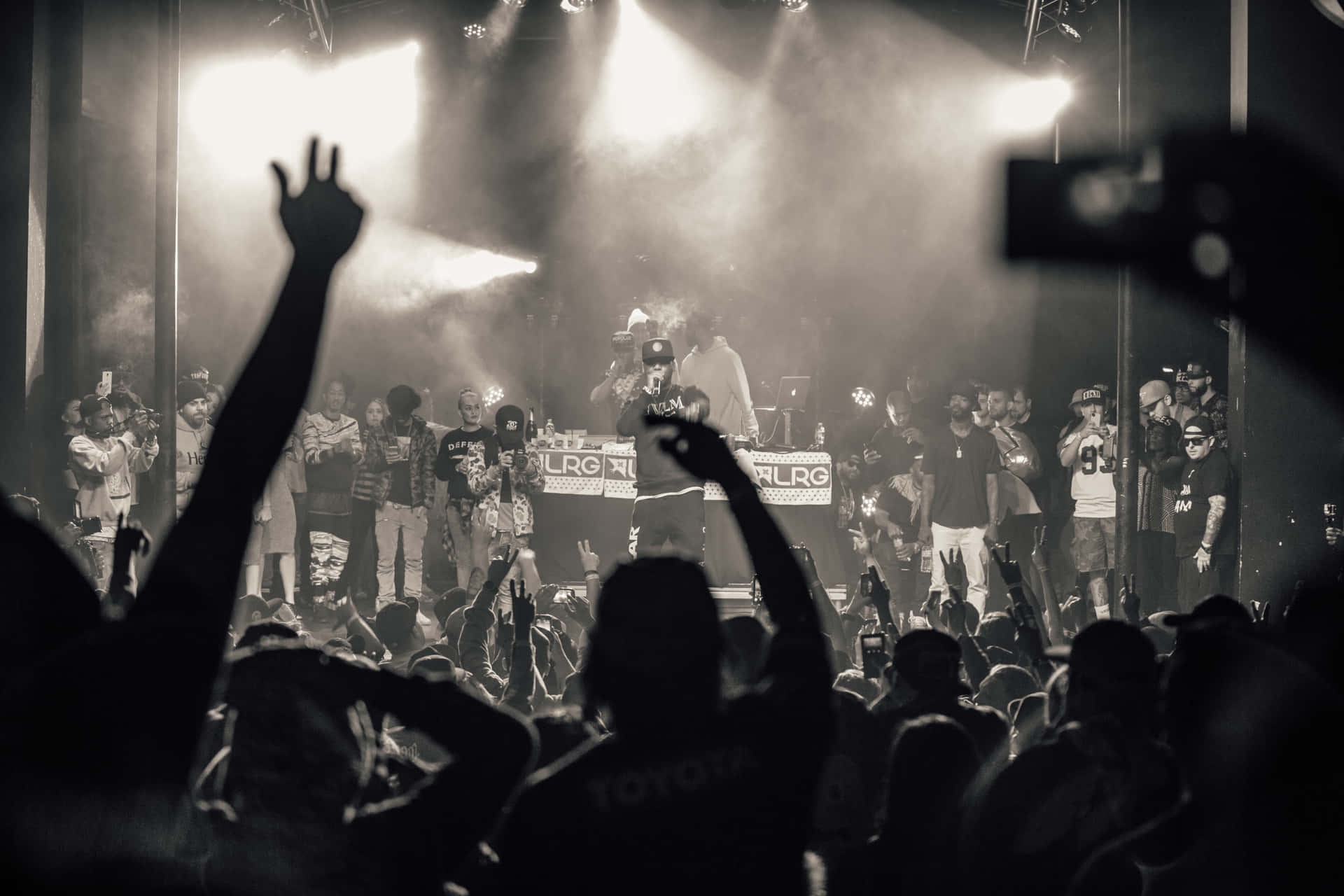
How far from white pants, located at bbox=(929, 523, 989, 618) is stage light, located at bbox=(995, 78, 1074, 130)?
Result: 6.56 meters

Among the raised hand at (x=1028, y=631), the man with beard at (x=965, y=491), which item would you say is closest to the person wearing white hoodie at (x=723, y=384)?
the man with beard at (x=965, y=491)

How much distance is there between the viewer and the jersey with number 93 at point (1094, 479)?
9.30 meters

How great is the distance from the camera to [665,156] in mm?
15312

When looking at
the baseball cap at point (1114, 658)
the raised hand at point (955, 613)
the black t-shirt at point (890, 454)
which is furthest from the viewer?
the black t-shirt at point (890, 454)

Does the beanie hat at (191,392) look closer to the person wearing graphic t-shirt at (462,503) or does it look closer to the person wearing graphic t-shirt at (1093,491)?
the person wearing graphic t-shirt at (462,503)

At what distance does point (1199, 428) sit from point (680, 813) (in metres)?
8.15

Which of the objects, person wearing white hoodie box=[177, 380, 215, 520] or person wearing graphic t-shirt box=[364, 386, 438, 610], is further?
person wearing graphic t-shirt box=[364, 386, 438, 610]

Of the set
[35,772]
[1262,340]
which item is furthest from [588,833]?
[1262,340]

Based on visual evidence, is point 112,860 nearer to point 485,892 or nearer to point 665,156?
point 485,892

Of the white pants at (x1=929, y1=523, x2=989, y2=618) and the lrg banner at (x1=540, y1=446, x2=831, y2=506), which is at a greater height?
the lrg banner at (x1=540, y1=446, x2=831, y2=506)

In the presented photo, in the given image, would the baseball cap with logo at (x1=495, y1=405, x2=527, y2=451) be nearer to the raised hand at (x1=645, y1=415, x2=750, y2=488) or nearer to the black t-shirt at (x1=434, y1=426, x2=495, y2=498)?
the black t-shirt at (x1=434, y1=426, x2=495, y2=498)

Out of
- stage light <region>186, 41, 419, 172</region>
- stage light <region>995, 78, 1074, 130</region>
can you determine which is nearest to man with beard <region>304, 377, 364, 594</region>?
stage light <region>186, 41, 419, 172</region>

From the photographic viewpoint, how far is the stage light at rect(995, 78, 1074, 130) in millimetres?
13406

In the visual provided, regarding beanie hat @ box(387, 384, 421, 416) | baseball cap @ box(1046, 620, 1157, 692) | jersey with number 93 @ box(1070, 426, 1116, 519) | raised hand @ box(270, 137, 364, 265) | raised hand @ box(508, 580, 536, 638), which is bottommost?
raised hand @ box(508, 580, 536, 638)
